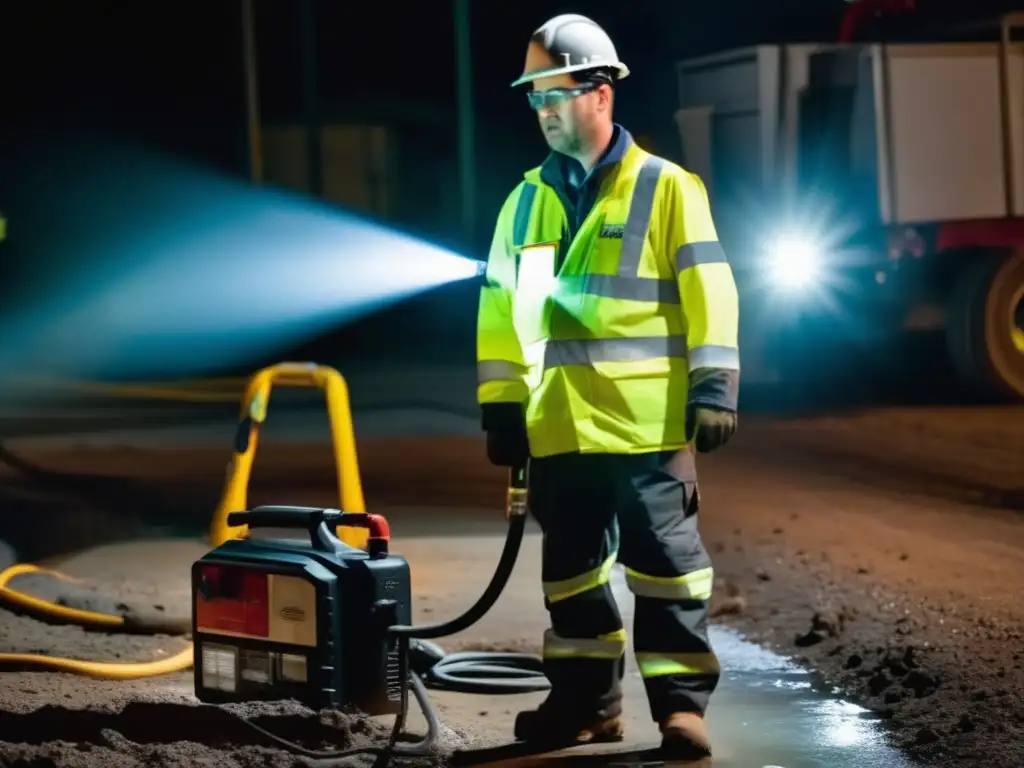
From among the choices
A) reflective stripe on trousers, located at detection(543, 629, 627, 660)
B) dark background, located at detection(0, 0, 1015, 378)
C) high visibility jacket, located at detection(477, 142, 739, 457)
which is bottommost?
reflective stripe on trousers, located at detection(543, 629, 627, 660)

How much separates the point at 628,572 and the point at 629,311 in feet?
2.37

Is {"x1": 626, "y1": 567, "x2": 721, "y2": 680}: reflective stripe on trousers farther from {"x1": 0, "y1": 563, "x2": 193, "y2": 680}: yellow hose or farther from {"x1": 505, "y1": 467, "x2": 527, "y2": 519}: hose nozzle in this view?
{"x1": 0, "y1": 563, "x2": 193, "y2": 680}: yellow hose

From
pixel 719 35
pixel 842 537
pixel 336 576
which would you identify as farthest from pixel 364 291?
pixel 336 576

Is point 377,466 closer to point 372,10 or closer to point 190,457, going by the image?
point 190,457

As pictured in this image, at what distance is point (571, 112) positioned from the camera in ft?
16.1

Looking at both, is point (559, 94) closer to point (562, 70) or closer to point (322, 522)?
point (562, 70)

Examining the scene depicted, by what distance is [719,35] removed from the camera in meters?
28.7

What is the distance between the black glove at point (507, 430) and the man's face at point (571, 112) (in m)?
0.75

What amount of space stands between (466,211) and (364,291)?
7.14 feet

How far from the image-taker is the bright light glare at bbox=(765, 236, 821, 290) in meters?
13.6

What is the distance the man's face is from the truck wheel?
370 inches

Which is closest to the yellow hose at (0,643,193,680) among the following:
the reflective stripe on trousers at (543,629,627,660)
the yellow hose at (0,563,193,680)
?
the yellow hose at (0,563,193,680)

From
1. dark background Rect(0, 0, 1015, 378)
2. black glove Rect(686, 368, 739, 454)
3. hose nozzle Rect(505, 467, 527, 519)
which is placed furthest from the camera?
dark background Rect(0, 0, 1015, 378)

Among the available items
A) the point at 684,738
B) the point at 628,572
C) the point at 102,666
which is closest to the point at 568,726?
the point at 684,738
